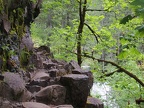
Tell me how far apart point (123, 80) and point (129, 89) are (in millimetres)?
856

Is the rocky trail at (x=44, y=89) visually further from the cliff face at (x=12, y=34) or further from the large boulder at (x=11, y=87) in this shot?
the cliff face at (x=12, y=34)

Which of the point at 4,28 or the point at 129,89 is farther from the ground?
the point at 4,28

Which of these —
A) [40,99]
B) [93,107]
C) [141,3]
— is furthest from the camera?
[93,107]

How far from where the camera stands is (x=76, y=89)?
6.33m

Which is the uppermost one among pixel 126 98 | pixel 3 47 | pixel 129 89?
pixel 3 47

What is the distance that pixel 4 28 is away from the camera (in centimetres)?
632

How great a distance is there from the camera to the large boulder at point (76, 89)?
20.7ft

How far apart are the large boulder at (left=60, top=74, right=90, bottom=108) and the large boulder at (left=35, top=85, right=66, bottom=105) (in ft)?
0.86

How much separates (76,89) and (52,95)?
92 cm

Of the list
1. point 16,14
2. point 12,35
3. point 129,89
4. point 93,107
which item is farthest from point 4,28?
point 129,89

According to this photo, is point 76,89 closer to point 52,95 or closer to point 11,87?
point 52,95

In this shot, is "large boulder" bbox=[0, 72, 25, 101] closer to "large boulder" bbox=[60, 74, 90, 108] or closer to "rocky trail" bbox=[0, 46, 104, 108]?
"rocky trail" bbox=[0, 46, 104, 108]

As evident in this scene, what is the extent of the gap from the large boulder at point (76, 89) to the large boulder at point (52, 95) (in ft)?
0.86

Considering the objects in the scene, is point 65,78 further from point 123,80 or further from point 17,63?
point 123,80
